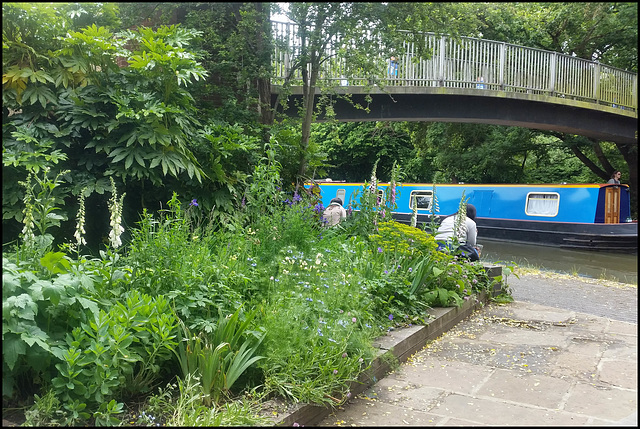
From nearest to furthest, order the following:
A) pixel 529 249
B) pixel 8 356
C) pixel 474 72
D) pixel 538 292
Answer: pixel 8 356
pixel 538 292
pixel 474 72
pixel 529 249

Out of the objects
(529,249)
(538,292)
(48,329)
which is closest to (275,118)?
(538,292)

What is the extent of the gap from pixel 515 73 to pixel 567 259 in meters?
5.60

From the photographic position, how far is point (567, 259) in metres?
16.1

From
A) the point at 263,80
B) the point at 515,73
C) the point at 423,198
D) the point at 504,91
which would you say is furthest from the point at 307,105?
the point at 423,198

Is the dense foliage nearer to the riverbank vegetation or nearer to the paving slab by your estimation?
the riverbank vegetation

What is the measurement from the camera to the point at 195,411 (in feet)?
9.14

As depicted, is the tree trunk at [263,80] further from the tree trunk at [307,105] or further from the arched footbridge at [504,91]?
the arched footbridge at [504,91]

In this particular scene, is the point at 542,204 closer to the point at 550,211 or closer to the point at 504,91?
the point at 550,211

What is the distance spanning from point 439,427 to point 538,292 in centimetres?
591

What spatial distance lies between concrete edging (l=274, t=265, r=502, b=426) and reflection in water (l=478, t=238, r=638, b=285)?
7648mm

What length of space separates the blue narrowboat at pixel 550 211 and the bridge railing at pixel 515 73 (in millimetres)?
3001

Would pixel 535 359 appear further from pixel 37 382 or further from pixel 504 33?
pixel 504 33

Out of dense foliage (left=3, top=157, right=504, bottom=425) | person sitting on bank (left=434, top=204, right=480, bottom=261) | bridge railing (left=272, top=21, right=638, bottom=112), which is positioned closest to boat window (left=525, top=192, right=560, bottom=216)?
bridge railing (left=272, top=21, right=638, bottom=112)

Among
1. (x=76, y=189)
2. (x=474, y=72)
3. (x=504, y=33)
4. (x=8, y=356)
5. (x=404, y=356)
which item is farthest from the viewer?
(x=504, y=33)
